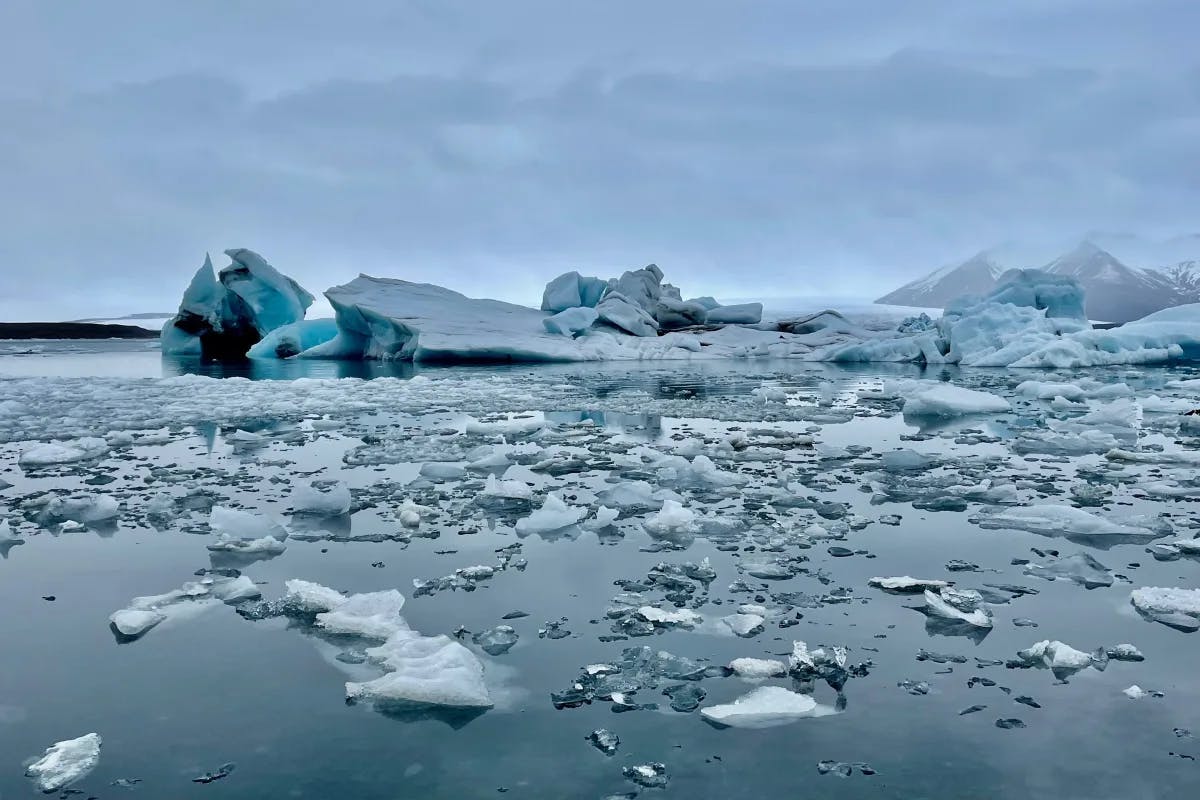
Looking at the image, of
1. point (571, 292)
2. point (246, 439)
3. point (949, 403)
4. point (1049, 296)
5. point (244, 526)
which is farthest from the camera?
point (571, 292)

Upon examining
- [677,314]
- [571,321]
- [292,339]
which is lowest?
[292,339]

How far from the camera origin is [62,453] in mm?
5809

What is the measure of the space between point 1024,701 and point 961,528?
70.0 inches

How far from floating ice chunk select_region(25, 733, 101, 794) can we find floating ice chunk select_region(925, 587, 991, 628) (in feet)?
7.43

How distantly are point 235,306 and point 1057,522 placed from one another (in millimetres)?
26633

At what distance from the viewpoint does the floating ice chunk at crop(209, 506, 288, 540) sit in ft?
11.7

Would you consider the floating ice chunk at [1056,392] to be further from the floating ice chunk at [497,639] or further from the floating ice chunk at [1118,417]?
the floating ice chunk at [497,639]

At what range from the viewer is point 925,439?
21.9 feet

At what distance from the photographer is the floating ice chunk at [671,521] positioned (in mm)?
3706

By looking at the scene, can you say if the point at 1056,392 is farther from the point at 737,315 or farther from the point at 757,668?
the point at 737,315

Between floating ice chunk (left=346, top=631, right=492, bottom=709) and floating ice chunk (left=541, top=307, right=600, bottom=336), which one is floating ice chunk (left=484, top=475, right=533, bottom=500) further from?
floating ice chunk (left=541, top=307, right=600, bottom=336)

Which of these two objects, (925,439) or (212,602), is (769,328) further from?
(212,602)

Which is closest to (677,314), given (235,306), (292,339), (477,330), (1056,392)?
(477,330)

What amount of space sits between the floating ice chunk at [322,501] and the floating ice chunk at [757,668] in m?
2.45
